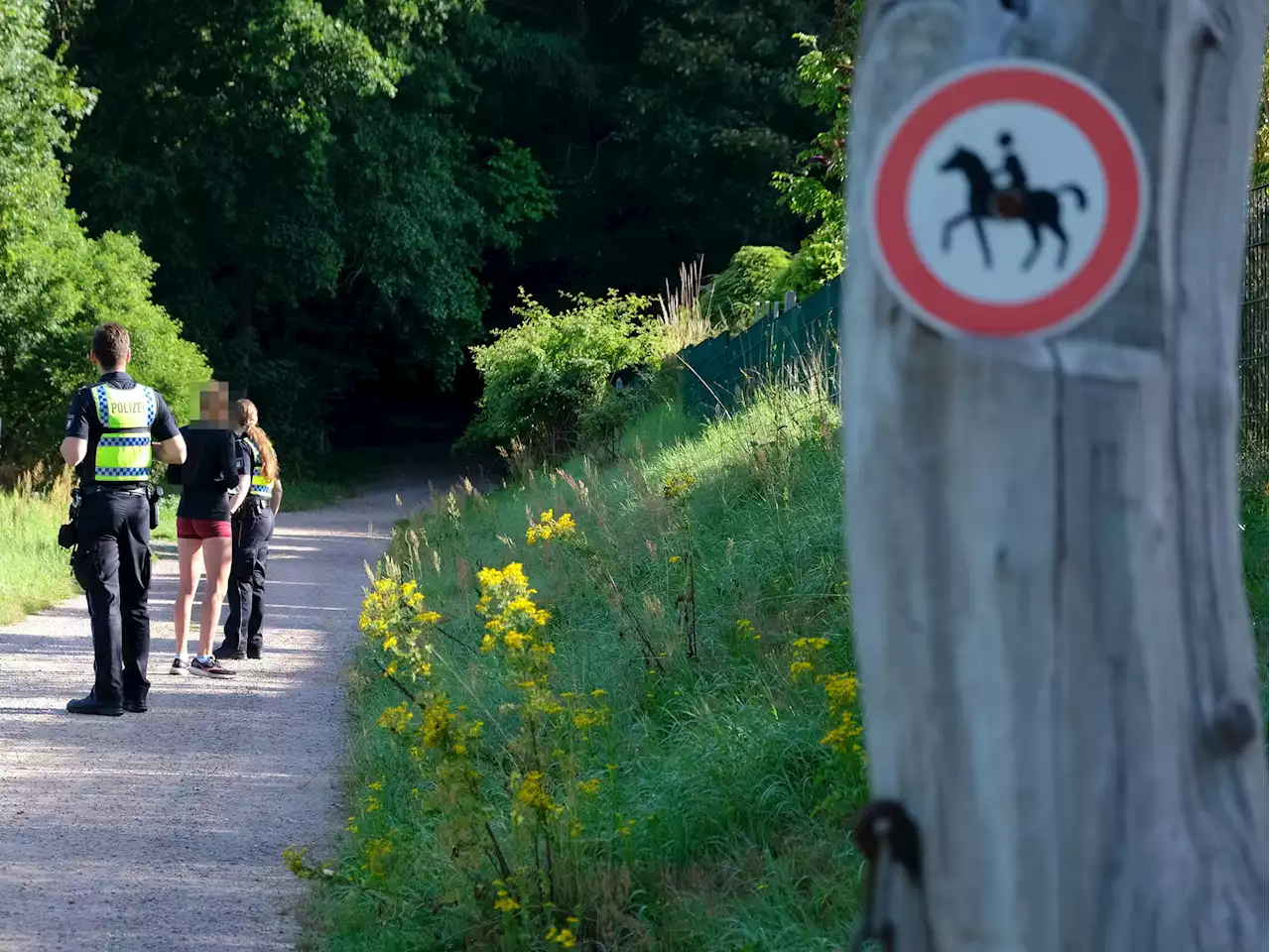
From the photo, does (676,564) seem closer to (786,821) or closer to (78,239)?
(786,821)

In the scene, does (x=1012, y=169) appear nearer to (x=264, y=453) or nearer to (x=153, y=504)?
(x=153, y=504)

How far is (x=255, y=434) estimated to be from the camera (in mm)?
9703

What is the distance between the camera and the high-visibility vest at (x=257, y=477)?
9625 mm

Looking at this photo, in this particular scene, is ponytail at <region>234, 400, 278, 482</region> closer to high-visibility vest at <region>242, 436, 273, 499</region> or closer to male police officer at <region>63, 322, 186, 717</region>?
high-visibility vest at <region>242, 436, 273, 499</region>

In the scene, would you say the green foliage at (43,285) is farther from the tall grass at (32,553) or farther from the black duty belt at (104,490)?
the black duty belt at (104,490)

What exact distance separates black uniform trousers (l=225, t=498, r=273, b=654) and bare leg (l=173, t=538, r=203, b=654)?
1.94 ft

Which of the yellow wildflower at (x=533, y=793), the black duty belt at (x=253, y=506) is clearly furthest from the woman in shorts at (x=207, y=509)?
the yellow wildflower at (x=533, y=793)

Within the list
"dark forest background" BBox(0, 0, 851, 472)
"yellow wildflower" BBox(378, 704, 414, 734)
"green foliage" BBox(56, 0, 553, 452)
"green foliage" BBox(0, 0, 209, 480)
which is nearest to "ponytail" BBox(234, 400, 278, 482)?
"yellow wildflower" BBox(378, 704, 414, 734)

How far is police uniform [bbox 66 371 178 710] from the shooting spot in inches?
312

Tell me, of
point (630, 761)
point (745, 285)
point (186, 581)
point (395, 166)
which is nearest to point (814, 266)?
point (745, 285)

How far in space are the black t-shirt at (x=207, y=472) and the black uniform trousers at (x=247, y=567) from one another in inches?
27.7

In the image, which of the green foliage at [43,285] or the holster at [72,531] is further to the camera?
the green foliage at [43,285]

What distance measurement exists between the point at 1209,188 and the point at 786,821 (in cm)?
323

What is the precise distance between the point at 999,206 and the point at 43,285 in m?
20.3
